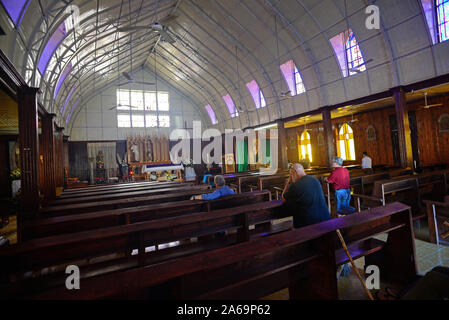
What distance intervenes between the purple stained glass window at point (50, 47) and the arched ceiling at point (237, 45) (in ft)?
1.00

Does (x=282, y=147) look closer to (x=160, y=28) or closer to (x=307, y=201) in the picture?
(x=160, y=28)

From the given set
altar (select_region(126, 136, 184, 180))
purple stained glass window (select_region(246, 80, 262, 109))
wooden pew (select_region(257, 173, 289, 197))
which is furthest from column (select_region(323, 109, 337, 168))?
altar (select_region(126, 136, 184, 180))

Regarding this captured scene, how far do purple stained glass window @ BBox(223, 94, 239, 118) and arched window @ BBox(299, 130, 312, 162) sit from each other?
5203 millimetres

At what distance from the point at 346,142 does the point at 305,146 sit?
113 inches

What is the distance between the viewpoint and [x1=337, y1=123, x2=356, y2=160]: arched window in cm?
1365

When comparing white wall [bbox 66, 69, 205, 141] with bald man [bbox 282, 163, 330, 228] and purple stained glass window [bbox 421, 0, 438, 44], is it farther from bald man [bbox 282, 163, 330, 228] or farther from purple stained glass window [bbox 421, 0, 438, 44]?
bald man [bbox 282, 163, 330, 228]

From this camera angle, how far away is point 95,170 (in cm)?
1752

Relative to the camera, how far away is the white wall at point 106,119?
57.3ft

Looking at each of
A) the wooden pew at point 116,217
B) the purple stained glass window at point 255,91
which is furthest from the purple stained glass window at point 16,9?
the purple stained glass window at point 255,91

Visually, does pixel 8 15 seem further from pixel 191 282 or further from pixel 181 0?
pixel 181 0

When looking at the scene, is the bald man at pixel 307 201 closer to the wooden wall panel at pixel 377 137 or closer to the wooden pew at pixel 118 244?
the wooden pew at pixel 118 244
